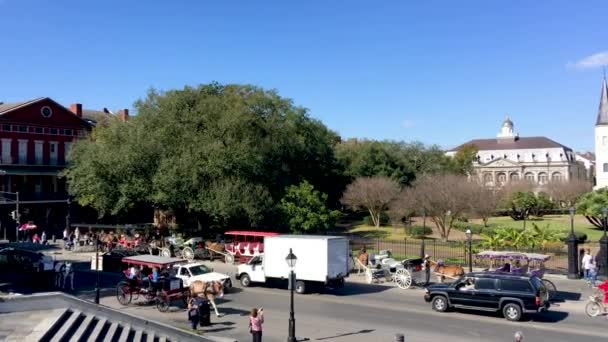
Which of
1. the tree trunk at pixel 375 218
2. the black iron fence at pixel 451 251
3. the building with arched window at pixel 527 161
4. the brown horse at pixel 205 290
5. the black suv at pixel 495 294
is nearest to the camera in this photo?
the black suv at pixel 495 294

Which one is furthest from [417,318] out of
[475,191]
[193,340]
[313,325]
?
[475,191]

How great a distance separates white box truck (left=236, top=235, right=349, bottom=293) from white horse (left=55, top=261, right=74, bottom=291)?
8.57 meters

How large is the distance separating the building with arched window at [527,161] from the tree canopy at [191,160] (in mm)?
98861

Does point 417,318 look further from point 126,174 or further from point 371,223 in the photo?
point 371,223

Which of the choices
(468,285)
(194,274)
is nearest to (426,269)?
(468,285)

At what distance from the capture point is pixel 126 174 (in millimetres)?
41281

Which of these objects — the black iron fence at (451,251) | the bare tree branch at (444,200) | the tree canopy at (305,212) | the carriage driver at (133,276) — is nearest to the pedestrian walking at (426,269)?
the black iron fence at (451,251)

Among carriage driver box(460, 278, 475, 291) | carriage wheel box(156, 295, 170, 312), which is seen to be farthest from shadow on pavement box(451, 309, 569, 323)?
carriage wheel box(156, 295, 170, 312)

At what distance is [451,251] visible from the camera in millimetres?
39531

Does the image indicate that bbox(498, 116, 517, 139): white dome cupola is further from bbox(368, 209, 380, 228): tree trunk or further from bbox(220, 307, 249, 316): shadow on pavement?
bbox(220, 307, 249, 316): shadow on pavement

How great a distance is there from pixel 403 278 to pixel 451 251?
13.6m

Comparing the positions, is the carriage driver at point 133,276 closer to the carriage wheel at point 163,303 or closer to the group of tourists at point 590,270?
the carriage wheel at point 163,303

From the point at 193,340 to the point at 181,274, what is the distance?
7.64 meters

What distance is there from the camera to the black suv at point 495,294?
66.4 ft
